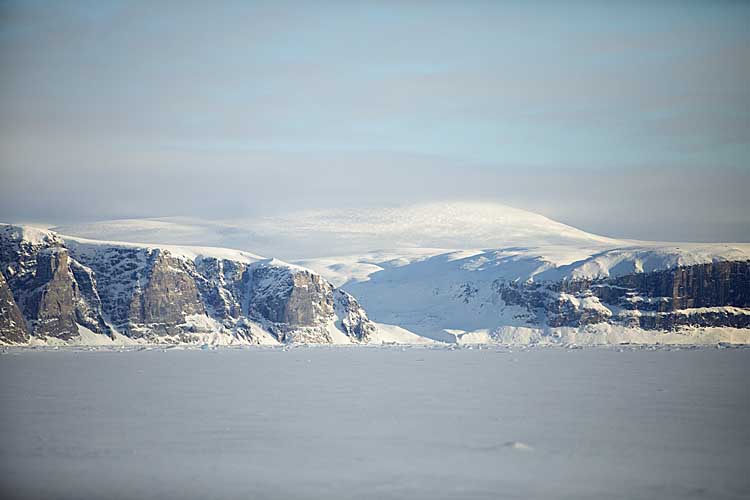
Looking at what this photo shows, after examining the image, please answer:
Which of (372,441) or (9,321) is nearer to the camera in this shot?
(372,441)

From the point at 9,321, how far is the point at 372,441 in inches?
6005

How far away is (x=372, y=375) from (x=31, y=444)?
39.8m

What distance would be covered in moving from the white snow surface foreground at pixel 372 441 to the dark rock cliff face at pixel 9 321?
11876 centimetres

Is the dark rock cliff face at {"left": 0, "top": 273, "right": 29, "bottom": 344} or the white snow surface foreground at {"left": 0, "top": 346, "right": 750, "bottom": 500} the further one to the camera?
the dark rock cliff face at {"left": 0, "top": 273, "right": 29, "bottom": 344}

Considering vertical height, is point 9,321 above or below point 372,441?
below

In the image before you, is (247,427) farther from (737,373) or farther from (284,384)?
(737,373)

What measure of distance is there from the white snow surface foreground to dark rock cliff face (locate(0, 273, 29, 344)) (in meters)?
119

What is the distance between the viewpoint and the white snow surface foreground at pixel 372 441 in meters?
26.4

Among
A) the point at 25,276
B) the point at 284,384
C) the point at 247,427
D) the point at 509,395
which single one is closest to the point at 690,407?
the point at 509,395

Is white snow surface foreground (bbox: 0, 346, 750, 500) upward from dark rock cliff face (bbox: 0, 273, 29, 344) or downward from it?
upward

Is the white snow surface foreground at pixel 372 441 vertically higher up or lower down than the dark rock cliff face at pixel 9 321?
higher up

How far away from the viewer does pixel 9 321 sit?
6644 inches

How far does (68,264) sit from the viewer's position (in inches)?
7682

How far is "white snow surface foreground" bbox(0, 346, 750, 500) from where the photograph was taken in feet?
86.5
